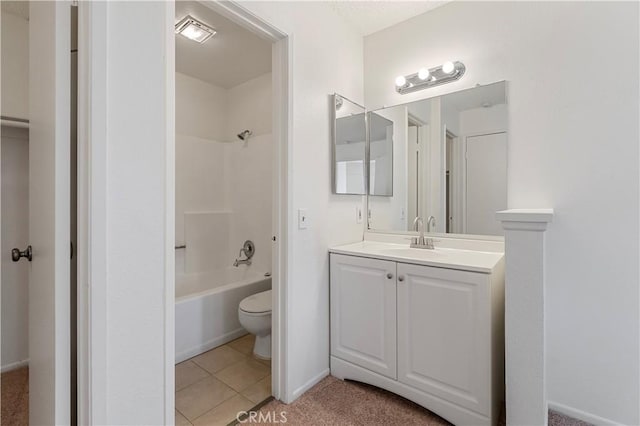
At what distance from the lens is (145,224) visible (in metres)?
0.94

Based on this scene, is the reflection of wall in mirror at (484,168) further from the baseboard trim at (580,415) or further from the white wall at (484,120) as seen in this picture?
the baseboard trim at (580,415)

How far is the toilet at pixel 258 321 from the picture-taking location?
2.07m

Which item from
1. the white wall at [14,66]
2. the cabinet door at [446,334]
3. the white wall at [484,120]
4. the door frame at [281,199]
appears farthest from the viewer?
the white wall at [14,66]

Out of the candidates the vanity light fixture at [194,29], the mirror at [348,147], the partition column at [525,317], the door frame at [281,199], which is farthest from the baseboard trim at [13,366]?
the partition column at [525,317]

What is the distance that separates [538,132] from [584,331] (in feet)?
3.59

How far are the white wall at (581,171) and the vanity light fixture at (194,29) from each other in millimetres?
1941

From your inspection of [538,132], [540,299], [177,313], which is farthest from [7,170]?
[538,132]

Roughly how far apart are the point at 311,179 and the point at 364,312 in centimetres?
89

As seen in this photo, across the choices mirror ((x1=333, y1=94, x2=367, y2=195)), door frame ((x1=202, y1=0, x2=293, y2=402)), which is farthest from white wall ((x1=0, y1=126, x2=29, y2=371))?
mirror ((x1=333, y1=94, x2=367, y2=195))

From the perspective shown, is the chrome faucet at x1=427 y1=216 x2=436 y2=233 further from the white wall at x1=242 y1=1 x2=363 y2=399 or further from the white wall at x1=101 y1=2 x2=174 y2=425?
the white wall at x1=101 y1=2 x2=174 y2=425

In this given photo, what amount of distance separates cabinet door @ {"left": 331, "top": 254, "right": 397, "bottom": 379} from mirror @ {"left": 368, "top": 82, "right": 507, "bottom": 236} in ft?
1.94

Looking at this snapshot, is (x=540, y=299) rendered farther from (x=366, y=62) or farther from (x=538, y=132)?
(x=366, y=62)

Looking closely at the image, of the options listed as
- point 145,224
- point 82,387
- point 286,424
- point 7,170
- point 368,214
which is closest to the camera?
point 82,387

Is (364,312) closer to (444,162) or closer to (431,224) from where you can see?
(431,224)
